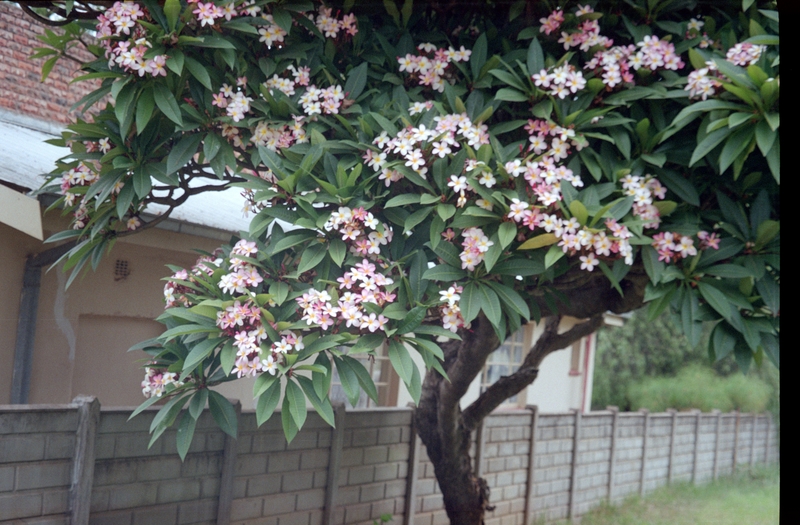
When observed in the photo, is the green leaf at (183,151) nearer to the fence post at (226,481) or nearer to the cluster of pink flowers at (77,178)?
the cluster of pink flowers at (77,178)

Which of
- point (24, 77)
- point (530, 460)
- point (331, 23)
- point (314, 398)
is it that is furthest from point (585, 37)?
point (530, 460)

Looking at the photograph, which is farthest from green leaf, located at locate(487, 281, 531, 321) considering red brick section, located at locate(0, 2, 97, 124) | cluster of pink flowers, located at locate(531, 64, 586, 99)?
red brick section, located at locate(0, 2, 97, 124)

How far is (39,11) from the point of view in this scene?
11.4ft

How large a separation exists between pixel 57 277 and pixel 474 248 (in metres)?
2.81

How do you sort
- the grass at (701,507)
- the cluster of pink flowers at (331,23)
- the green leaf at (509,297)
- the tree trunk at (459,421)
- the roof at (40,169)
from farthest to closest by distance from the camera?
the grass at (701,507) → the tree trunk at (459,421) → the roof at (40,169) → the cluster of pink flowers at (331,23) → the green leaf at (509,297)

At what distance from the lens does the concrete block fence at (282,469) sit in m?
2.76

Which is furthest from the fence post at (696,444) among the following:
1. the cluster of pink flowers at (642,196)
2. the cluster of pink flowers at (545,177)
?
the cluster of pink flowers at (545,177)

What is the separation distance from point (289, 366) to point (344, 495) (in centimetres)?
209

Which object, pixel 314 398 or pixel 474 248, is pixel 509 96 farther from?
pixel 314 398

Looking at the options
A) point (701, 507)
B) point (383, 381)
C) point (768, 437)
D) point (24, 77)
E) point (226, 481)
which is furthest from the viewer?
point (768, 437)

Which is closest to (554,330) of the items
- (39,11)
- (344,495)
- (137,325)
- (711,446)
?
(344,495)

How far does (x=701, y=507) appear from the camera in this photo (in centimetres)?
801

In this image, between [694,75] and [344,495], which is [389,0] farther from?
[344,495]

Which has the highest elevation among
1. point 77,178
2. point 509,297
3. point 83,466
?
point 77,178
